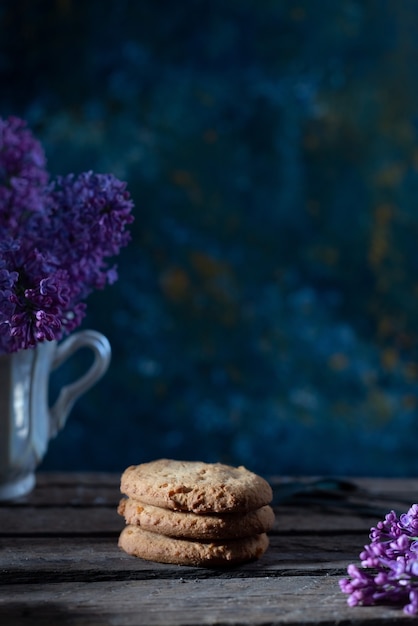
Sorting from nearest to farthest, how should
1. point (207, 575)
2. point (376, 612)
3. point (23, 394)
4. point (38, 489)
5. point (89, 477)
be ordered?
point (376, 612) → point (207, 575) → point (23, 394) → point (38, 489) → point (89, 477)

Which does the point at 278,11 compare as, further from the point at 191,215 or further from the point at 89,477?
the point at 89,477

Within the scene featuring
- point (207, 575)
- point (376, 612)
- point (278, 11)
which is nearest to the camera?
point (376, 612)

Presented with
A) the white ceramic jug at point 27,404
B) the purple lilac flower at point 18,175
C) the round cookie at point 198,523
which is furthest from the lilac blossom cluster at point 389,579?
the purple lilac flower at point 18,175

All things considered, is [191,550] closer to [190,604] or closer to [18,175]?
[190,604]

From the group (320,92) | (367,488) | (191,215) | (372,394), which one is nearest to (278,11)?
(320,92)

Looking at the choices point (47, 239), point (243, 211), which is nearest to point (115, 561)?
point (47, 239)

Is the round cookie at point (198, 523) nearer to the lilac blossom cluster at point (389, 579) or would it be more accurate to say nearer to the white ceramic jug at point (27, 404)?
the lilac blossom cluster at point (389, 579)
